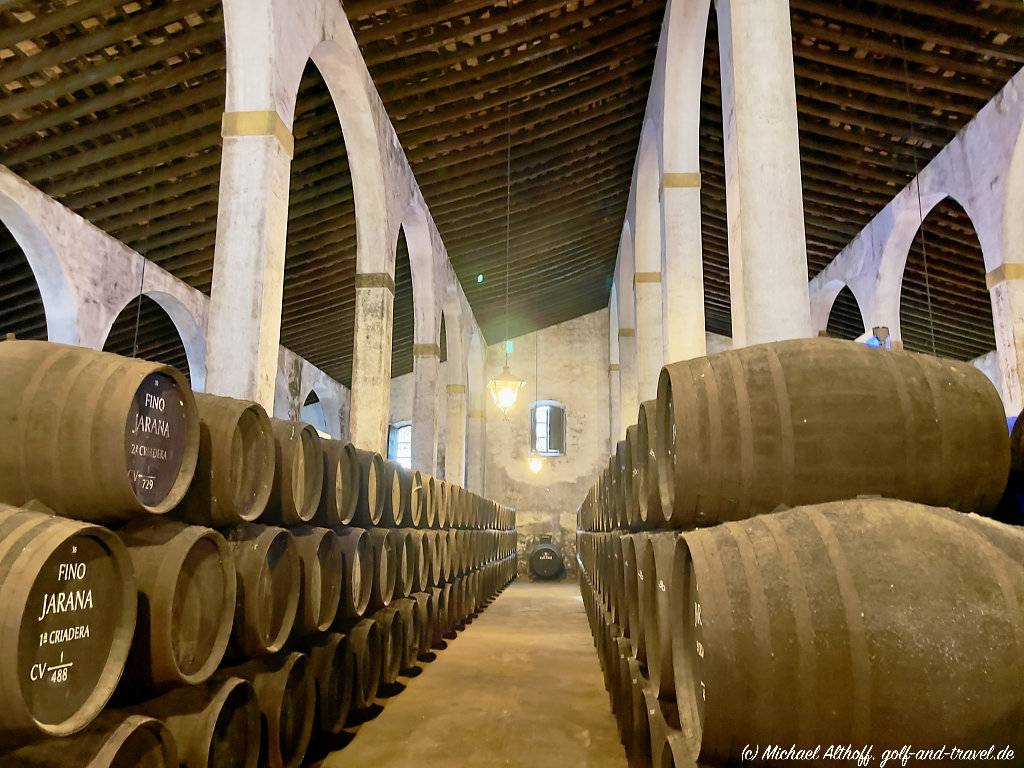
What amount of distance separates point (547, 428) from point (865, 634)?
17506mm

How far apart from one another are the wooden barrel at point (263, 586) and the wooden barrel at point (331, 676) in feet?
1.50

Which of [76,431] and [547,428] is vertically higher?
[547,428]

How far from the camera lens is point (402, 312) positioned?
50.7 feet

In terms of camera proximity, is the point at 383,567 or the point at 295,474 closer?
the point at 295,474

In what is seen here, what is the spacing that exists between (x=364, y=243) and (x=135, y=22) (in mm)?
3190

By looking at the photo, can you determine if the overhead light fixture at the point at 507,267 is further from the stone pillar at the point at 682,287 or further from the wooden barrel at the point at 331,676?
the wooden barrel at the point at 331,676

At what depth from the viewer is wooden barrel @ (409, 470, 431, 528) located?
5676 millimetres

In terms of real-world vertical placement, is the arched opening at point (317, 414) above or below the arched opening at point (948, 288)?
below

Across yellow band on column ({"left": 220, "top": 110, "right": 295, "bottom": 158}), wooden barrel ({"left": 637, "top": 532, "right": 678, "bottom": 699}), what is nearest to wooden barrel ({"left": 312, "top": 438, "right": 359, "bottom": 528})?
wooden barrel ({"left": 637, "top": 532, "right": 678, "bottom": 699})

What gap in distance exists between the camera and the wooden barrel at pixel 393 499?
482 cm

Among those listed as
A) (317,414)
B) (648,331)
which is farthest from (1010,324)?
(317,414)

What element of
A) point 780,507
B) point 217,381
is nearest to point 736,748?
point 780,507

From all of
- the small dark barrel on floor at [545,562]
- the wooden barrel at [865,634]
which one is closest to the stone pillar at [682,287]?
the wooden barrel at [865,634]

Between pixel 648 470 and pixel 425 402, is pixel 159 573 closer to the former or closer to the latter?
pixel 648 470
